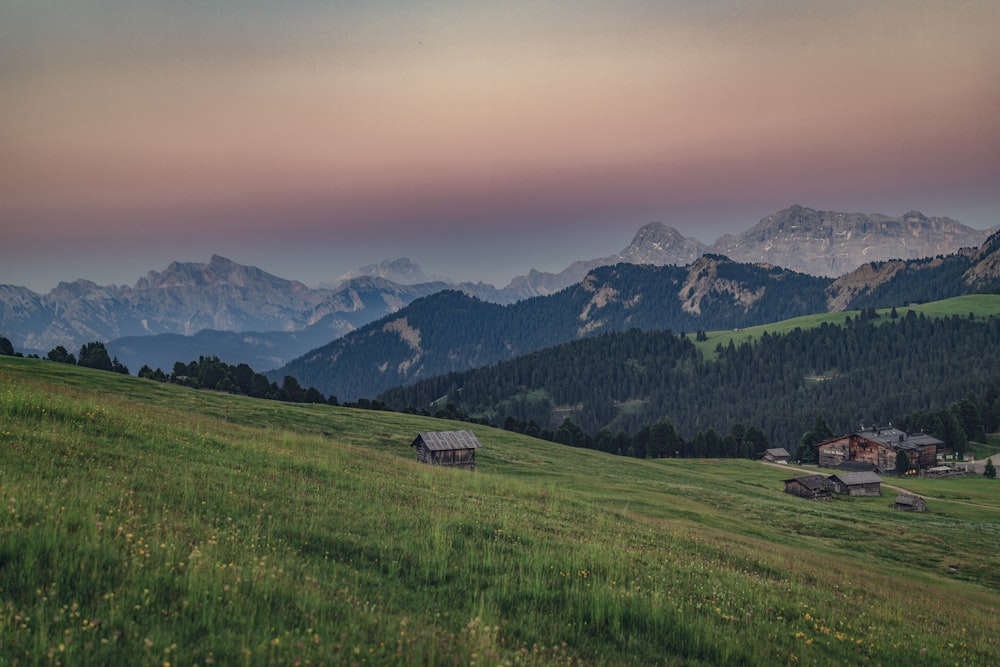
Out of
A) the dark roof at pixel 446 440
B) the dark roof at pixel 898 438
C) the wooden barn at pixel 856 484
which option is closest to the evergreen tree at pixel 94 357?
the dark roof at pixel 446 440

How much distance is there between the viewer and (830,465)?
5453 inches

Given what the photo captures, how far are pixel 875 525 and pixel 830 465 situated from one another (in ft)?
304

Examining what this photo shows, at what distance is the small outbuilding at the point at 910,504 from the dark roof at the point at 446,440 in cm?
6077

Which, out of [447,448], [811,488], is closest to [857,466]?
[811,488]

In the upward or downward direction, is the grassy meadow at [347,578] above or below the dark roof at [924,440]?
below

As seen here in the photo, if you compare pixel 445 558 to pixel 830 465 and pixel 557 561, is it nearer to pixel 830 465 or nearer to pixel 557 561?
pixel 557 561

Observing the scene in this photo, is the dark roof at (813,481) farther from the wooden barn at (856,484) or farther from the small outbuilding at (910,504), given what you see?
the small outbuilding at (910,504)

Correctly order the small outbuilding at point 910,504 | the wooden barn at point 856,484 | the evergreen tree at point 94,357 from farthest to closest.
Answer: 1. the evergreen tree at point 94,357
2. the wooden barn at point 856,484
3. the small outbuilding at point 910,504

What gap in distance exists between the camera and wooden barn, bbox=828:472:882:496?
90.6 metres

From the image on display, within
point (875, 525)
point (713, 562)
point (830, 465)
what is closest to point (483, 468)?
point (875, 525)

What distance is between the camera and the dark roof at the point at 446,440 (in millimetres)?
63312

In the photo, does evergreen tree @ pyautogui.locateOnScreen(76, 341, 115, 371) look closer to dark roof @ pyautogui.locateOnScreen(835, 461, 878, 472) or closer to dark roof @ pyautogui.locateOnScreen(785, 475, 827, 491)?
dark roof @ pyautogui.locateOnScreen(785, 475, 827, 491)

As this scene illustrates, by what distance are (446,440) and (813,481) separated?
58.8m

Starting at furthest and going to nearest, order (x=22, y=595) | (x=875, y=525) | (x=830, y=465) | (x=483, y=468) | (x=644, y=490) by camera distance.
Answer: (x=830, y=465)
(x=483, y=468)
(x=644, y=490)
(x=875, y=525)
(x=22, y=595)
